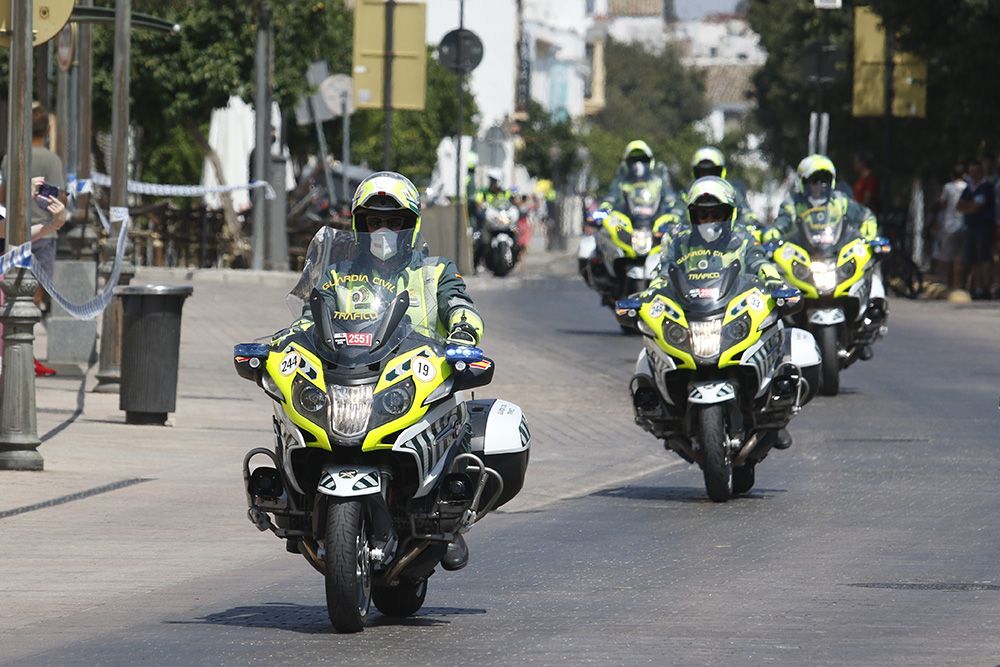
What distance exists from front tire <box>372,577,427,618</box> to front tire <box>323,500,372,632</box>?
20.5 inches

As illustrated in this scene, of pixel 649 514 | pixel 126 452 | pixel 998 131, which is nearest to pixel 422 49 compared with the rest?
pixel 998 131

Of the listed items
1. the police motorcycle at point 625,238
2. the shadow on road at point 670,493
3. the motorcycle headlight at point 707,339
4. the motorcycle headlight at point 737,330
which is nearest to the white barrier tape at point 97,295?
the shadow on road at point 670,493

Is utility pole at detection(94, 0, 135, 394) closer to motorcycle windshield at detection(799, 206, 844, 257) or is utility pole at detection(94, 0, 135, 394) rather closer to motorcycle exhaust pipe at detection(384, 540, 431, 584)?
motorcycle windshield at detection(799, 206, 844, 257)

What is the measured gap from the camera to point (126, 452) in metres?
15.0

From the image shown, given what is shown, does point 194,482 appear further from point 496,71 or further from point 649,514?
point 496,71

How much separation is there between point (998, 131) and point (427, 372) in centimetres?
2918

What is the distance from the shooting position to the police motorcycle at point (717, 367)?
1338 centimetres

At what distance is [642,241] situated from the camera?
26422 mm

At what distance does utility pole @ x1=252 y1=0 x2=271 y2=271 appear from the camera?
1358 inches

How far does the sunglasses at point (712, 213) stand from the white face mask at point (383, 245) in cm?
506

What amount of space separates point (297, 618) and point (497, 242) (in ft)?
109

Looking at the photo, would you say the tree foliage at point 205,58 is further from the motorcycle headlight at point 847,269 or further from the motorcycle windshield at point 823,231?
the motorcycle headlight at point 847,269

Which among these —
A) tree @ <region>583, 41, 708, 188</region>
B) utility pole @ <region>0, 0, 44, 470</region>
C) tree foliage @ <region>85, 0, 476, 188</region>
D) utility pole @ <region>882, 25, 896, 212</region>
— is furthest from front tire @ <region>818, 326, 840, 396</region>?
tree @ <region>583, 41, 708, 188</region>

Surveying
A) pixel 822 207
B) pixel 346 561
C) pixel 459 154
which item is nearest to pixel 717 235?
pixel 346 561
